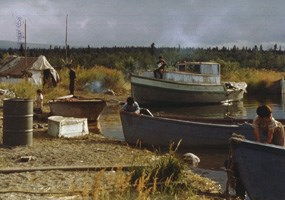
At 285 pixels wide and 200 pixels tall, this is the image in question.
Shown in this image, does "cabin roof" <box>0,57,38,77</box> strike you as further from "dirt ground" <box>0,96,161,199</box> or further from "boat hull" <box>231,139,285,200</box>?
"boat hull" <box>231,139,285,200</box>

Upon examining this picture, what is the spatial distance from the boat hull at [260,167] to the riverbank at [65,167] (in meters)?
0.81

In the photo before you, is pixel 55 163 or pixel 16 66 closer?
pixel 55 163

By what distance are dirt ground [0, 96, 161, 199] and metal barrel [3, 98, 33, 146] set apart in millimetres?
231

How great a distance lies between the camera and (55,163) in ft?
35.0

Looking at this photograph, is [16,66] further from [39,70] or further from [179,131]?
[179,131]

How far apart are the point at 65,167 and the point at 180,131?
611cm

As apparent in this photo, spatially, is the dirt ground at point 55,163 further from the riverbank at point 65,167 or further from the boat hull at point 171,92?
the boat hull at point 171,92

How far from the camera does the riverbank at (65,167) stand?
7.80 meters

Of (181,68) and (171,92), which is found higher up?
(181,68)

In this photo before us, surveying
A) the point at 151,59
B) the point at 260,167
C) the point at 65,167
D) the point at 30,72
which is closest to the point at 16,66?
the point at 30,72

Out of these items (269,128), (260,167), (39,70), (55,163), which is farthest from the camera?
(39,70)

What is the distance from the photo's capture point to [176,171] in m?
8.77

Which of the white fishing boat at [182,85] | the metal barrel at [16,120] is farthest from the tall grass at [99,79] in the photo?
the metal barrel at [16,120]

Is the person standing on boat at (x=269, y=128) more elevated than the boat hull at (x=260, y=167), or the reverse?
the person standing on boat at (x=269, y=128)
